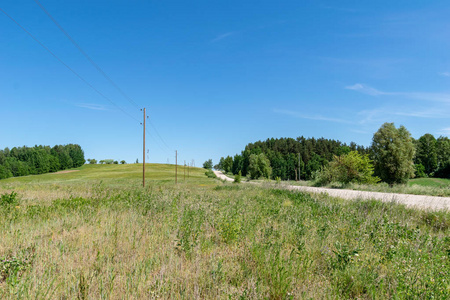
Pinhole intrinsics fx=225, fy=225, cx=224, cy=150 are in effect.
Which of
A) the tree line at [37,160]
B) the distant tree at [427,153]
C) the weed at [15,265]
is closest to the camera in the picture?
the weed at [15,265]

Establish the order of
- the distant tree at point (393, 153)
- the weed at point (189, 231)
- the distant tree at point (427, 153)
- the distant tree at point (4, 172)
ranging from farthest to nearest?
the distant tree at point (4, 172)
the distant tree at point (427, 153)
the distant tree at point (393, 153)
the weed at point (189, 231)

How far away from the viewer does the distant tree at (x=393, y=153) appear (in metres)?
33.9

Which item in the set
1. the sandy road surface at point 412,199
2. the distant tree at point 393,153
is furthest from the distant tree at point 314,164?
the sandy road surface at point 412,199

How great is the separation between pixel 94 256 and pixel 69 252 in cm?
68

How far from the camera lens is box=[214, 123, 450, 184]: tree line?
34188mm

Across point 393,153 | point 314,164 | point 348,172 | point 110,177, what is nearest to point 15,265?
point 348,172

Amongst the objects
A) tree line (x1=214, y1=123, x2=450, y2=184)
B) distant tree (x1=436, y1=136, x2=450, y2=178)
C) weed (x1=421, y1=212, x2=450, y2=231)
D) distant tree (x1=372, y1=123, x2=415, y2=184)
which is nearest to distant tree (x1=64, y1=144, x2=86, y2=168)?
tree line (x1=214, y1=123, x2=450, y2=184)

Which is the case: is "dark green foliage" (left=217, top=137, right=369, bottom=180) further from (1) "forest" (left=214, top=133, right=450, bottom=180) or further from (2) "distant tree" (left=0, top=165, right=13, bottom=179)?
(2) "distant tree" (left=0, top=165, right=13, bottom=179)

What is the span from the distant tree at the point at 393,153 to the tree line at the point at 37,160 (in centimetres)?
12291

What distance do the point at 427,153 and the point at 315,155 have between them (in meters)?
39.2

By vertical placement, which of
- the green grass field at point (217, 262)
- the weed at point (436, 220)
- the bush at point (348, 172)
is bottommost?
the weed at point (436, 220)

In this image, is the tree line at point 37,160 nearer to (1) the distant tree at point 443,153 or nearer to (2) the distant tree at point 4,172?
(2) the distant tree at point 4,172

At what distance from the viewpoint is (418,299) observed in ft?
9.37

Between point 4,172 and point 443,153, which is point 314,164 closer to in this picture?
point 443,153
